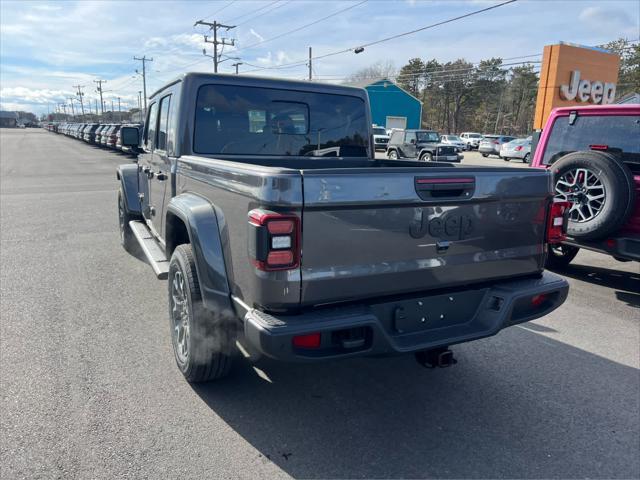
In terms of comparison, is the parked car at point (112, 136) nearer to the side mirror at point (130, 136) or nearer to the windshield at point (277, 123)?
the side mirror at point (130, 136)

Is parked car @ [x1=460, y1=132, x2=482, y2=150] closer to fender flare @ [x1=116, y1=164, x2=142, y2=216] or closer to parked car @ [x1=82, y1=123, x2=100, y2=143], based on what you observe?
parked car @ [x1=82, y1=123, x2=100, y2=143]

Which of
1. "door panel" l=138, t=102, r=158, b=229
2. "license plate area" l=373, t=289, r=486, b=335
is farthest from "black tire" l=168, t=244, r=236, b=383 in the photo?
"door panel" l=138, t=102, r=158, b=229

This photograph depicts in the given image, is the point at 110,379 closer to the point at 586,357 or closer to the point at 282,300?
the point at 282,300

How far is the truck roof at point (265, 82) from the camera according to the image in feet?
12.7

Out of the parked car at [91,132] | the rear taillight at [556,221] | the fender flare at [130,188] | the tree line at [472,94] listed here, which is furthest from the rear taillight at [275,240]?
the tree line at [472,94]

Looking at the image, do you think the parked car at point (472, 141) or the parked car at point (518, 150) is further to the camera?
the parked car at point (472, 141)

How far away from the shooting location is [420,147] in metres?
26.3

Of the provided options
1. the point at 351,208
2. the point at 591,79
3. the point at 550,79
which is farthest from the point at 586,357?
the point at 591,79

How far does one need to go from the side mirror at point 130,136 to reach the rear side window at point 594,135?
505 centimetres

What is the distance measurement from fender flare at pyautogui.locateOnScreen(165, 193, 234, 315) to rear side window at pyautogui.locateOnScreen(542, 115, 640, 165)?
4.95m

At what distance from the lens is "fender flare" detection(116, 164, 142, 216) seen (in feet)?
20.1

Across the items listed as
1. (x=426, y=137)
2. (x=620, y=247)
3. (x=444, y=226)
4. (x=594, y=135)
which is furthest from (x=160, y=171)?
(x=426, y=137)

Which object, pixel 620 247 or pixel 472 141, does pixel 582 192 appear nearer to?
pixel 620 247

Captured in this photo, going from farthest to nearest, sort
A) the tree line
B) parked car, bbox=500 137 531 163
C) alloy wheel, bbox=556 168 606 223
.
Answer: the tree line < parked car, bbox=500 137 531 163 < alloy wheel, bbox=556 168 606 223
